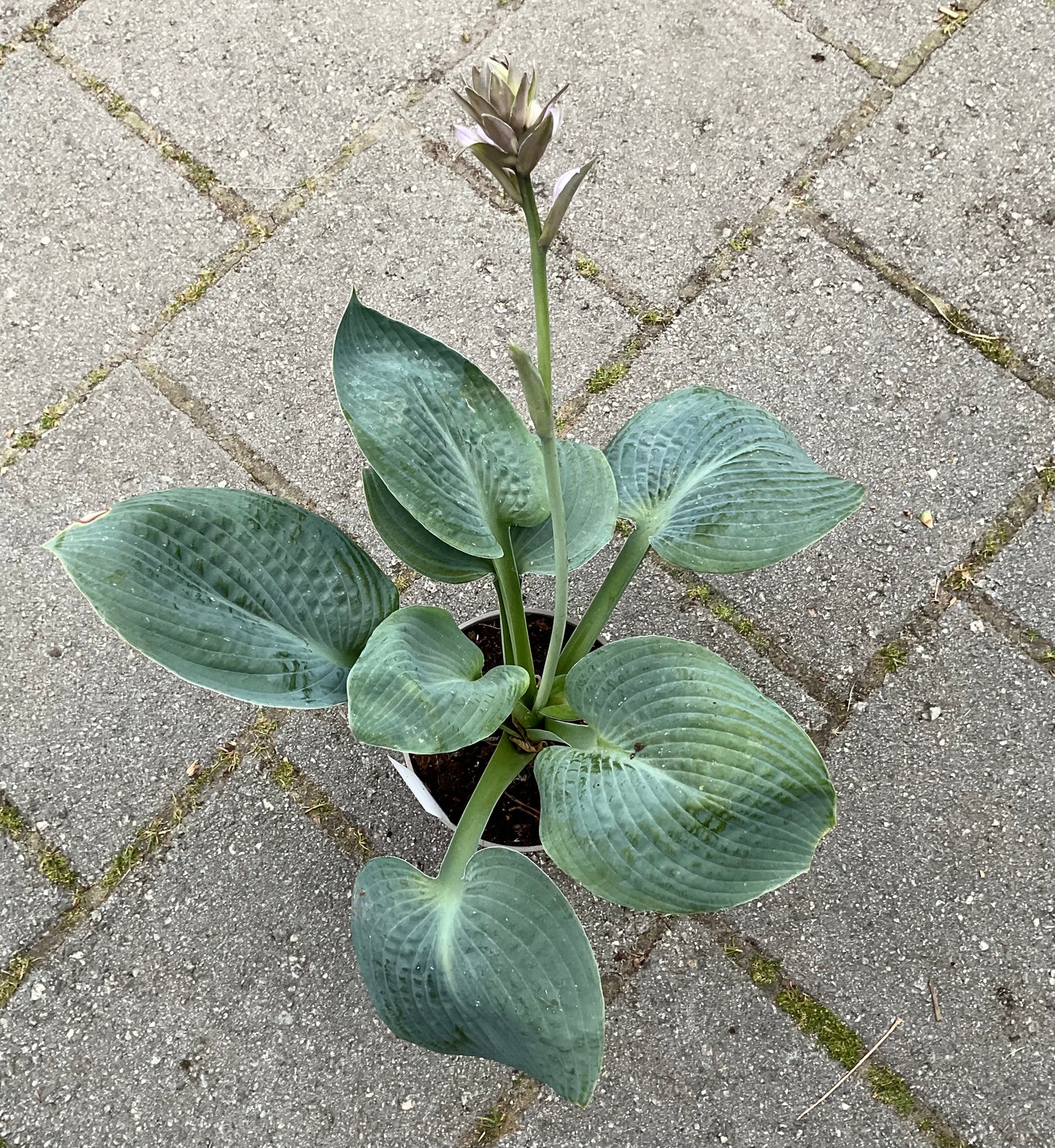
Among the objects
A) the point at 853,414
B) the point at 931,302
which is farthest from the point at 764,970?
the point at 931,302

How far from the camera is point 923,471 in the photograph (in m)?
1.63

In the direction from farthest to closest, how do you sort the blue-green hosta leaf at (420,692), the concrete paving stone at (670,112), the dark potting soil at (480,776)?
the concrete paving stone at (670,112) → the dark potting soil at (480,776) → the blue-green hosta leaf at (420,692)

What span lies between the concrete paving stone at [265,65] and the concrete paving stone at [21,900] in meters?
1.14

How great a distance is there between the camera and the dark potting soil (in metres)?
1.34

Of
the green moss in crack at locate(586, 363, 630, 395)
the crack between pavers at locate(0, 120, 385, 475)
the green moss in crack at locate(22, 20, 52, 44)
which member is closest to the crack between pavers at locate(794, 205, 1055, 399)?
the green moss in crack at locate(586, 363, 630, 395)

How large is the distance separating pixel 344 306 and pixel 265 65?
0.53m

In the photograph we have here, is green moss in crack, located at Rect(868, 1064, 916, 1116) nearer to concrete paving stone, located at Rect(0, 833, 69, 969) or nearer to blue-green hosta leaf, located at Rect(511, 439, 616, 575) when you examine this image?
blue-green hosta leaf, located at Rect(511, 439, 616, 575)

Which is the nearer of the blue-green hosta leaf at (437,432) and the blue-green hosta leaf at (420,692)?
the blue-green hosta leaf at (420,692)

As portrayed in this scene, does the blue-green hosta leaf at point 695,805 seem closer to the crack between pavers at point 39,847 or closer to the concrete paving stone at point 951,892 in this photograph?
the concrete paving stone at point 951,892

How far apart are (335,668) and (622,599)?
24.5 inches

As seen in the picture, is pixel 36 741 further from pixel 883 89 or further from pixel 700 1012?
pixel 883 89

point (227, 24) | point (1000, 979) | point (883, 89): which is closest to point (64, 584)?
point (227, 24)

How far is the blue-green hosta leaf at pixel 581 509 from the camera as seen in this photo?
3.69ft

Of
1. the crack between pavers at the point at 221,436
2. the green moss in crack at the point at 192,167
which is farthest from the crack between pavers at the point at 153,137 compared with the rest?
the crack between pavers at the point at 221,436
